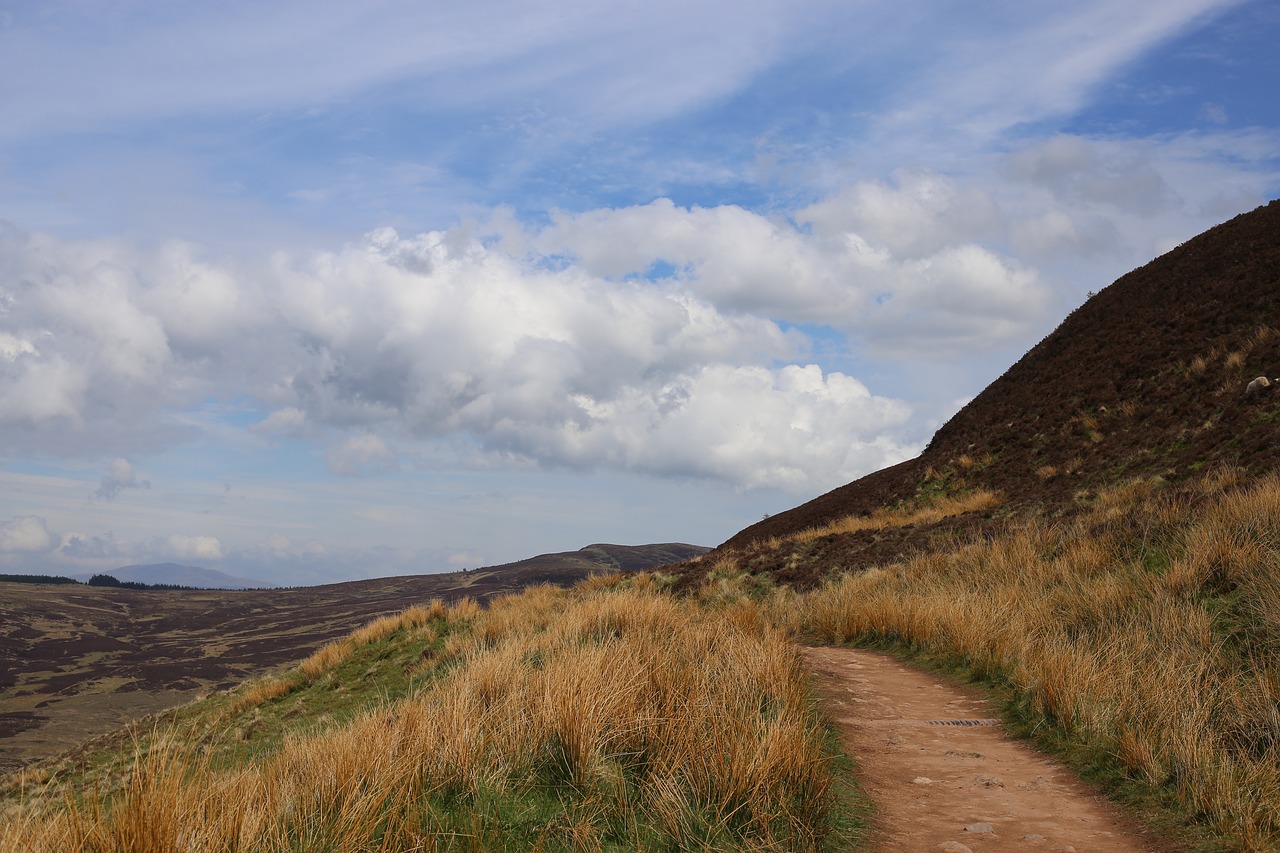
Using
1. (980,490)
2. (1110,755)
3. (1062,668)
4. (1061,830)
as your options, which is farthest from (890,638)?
(980,490)

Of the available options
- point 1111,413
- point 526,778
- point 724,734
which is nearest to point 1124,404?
point 1111,413

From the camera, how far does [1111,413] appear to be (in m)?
22.1

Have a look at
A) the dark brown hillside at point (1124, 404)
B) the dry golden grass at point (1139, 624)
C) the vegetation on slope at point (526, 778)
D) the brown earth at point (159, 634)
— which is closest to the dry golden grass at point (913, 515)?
the dark brown hillside at point (1124, 404)

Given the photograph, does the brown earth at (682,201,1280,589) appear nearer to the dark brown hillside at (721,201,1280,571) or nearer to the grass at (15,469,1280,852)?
the dark brown hillside at (721,201,1280,571)

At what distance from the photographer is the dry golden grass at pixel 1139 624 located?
4941mm

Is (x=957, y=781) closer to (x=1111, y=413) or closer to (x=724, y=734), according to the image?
(x=724, y=734)

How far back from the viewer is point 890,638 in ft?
36.6

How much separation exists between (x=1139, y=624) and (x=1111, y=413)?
665 inches

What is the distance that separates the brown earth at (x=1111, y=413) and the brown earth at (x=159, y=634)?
23.5m

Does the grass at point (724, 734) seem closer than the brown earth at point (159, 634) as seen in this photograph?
Yes

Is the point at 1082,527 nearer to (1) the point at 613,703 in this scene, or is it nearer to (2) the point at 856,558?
(2) the point at 856,558

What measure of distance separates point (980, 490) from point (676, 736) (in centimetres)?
2099

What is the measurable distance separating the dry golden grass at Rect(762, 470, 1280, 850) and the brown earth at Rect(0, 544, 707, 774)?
30.5m

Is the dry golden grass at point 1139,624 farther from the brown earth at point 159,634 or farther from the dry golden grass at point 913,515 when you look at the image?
the brown earth at point 159,634
